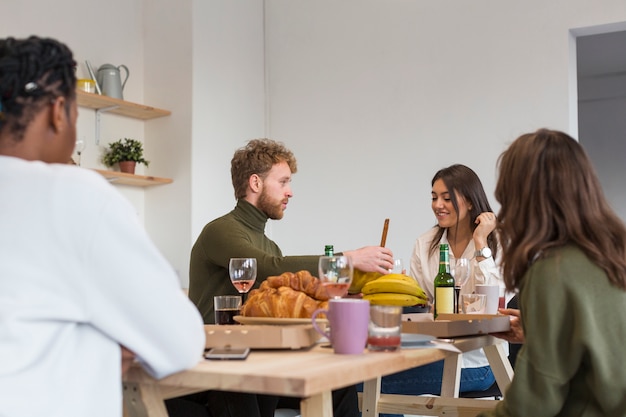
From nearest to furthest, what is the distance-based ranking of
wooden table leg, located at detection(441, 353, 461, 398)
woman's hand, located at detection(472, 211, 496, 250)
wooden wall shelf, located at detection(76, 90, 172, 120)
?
wooden table leg, located at detection(441, 353, 461, 398), woman's hand, located at detection(472, 211, 496, 250), wooden wall shelf, located at detection(76, 90, 172, 120)

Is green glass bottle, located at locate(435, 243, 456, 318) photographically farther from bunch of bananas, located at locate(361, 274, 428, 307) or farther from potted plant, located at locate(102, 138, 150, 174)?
potted plant, located at locate(102, 138, 150, 174)

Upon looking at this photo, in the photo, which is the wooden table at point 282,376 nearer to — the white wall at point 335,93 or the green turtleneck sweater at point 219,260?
the green turtleneck sweater at point 219,260

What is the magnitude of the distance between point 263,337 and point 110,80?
3.56 meters

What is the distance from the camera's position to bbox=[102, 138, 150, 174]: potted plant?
479cm

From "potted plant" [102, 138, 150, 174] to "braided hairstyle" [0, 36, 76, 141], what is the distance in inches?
139

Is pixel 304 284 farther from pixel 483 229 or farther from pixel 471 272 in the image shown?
pixel 483 229

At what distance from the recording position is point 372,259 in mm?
2256

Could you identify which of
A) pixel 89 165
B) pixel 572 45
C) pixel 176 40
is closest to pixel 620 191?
pixel 572 45

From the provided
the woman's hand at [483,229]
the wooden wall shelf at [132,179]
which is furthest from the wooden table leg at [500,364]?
the wooden wall shelf at [132,179]

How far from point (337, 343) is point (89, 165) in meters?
3.58

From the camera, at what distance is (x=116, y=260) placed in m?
1.21

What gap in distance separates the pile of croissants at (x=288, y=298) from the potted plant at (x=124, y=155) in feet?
10.3

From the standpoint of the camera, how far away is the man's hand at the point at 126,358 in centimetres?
129

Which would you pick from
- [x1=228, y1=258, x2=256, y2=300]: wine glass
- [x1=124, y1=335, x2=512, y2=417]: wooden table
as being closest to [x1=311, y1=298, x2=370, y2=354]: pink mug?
[x1=124, y1=335, x2=512, y2=417]: wooden table
